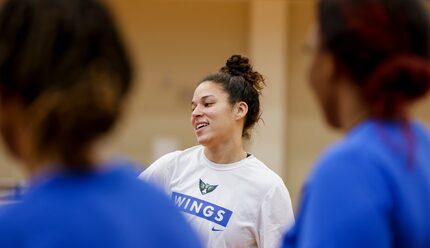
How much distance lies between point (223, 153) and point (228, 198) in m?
0.26

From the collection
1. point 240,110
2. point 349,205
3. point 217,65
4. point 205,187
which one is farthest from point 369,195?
point 217,65

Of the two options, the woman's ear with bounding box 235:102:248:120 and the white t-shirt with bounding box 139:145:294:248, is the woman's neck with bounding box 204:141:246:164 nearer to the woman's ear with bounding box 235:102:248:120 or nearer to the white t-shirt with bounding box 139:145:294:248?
the white t-shirt with bounding box 139:145:294:248

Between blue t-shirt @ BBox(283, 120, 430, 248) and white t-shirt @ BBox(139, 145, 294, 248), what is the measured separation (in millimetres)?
1919

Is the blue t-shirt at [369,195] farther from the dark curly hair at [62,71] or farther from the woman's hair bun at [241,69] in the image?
the woman's hair bun at [241,69]

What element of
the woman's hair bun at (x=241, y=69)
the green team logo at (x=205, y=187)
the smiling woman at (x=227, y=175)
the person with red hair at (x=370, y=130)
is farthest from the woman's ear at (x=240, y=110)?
the person with red hair at (x=370, y=130)

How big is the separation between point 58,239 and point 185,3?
9670 millimetres

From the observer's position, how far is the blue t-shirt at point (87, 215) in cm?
113

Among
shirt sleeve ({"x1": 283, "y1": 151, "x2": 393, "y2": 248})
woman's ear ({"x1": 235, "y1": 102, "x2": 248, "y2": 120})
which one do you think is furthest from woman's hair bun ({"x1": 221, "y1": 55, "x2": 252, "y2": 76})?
shirt sleeve ({"x1": 283, "y1": 151, "x2": 393, "y2": 248})

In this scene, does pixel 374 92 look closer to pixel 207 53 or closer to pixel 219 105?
pixel 219 105

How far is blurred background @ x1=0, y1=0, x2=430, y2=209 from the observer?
33.9ft

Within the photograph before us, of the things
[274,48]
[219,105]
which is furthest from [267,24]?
[219,105]

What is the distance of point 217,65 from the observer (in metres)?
10.6

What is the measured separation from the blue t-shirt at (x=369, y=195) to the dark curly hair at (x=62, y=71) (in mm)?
398

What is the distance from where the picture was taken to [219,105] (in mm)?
3693
